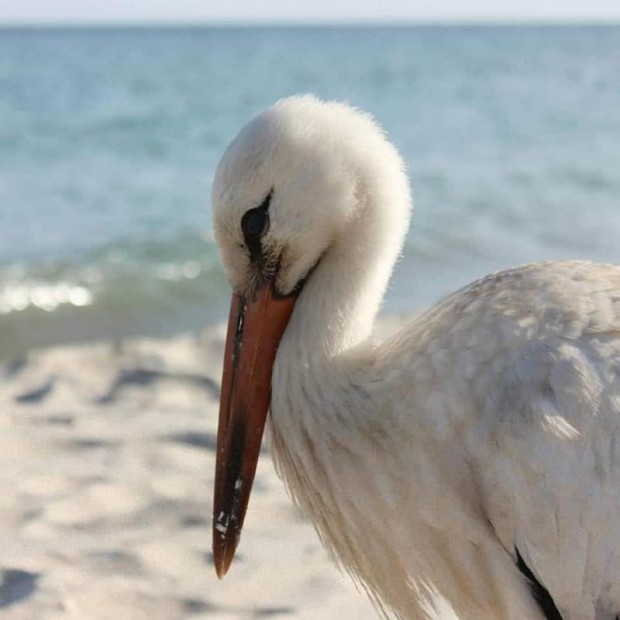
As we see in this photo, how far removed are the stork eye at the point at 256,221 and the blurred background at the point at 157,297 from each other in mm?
1564

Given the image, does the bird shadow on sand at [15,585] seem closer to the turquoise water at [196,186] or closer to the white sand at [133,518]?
the white sand at [133,518]

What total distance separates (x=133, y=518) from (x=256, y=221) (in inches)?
85.9

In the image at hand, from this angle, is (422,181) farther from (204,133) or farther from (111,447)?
(111,447)

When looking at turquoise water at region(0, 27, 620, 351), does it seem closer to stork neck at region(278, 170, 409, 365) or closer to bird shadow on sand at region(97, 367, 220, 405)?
bird shadow on sand at region(97, 367, 220, 405)

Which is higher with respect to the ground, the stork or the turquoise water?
the stork

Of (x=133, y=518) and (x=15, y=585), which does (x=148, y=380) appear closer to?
(x=133, y=518)

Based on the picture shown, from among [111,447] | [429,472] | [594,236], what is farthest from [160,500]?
[594,236]

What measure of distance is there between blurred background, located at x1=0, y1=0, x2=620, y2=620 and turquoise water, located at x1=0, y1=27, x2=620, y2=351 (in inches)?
1.8

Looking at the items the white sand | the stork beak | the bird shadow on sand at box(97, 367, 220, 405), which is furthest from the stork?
the bird shadow on sand at box(97, 367, 220, 405)

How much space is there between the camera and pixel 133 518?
15.9ft

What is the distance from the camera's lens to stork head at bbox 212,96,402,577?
9.87 ft

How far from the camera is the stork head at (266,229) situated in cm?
301

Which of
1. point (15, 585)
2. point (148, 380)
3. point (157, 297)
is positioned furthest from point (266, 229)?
point (157, 297)

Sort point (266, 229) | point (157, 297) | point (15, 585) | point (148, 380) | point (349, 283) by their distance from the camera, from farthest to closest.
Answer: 1. point (157, 297)
2. point (148, 380)
3. point (15, 585)
4. point (349, 283)
5. point (266, 229)
